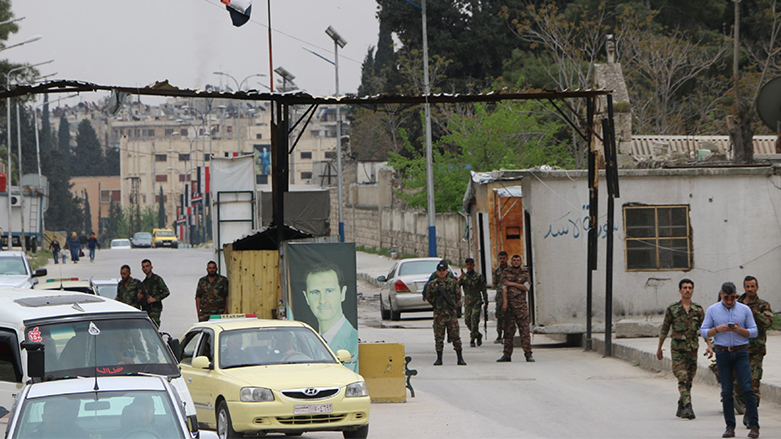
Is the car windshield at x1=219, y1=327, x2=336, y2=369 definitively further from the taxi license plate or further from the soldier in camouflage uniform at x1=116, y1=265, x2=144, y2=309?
the soldier in camouflage uniform at x1=116, y1=265, x2=144, y2=309

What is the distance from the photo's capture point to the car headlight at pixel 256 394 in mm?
11430

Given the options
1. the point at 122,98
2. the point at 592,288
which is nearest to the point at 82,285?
the point at 122,98

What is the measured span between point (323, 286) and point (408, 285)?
12464 mm

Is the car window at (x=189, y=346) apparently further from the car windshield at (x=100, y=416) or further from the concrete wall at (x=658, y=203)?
the concrete wall at (x=658, y=203)

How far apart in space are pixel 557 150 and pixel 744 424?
35183 mm

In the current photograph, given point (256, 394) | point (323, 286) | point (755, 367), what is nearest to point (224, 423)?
point (256, 394)

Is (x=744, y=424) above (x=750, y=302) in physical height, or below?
below

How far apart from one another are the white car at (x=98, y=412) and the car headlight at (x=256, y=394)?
3.36m

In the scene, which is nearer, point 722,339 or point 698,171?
point 722,339

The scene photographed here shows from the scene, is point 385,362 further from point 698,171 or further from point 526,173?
point 698,171

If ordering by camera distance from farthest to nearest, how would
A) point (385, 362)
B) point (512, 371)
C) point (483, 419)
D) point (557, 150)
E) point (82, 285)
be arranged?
1. point (557, 150)
2. point (82, 285)
3. point (512, 371)
4. point (385, 362)
5. point (483, 419)

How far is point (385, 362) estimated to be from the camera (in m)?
15.2

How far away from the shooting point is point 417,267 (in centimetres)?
2914

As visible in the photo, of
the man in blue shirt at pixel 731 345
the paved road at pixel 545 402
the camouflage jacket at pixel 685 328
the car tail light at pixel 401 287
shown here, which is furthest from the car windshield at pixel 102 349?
the car tail light at pixel 401 287
